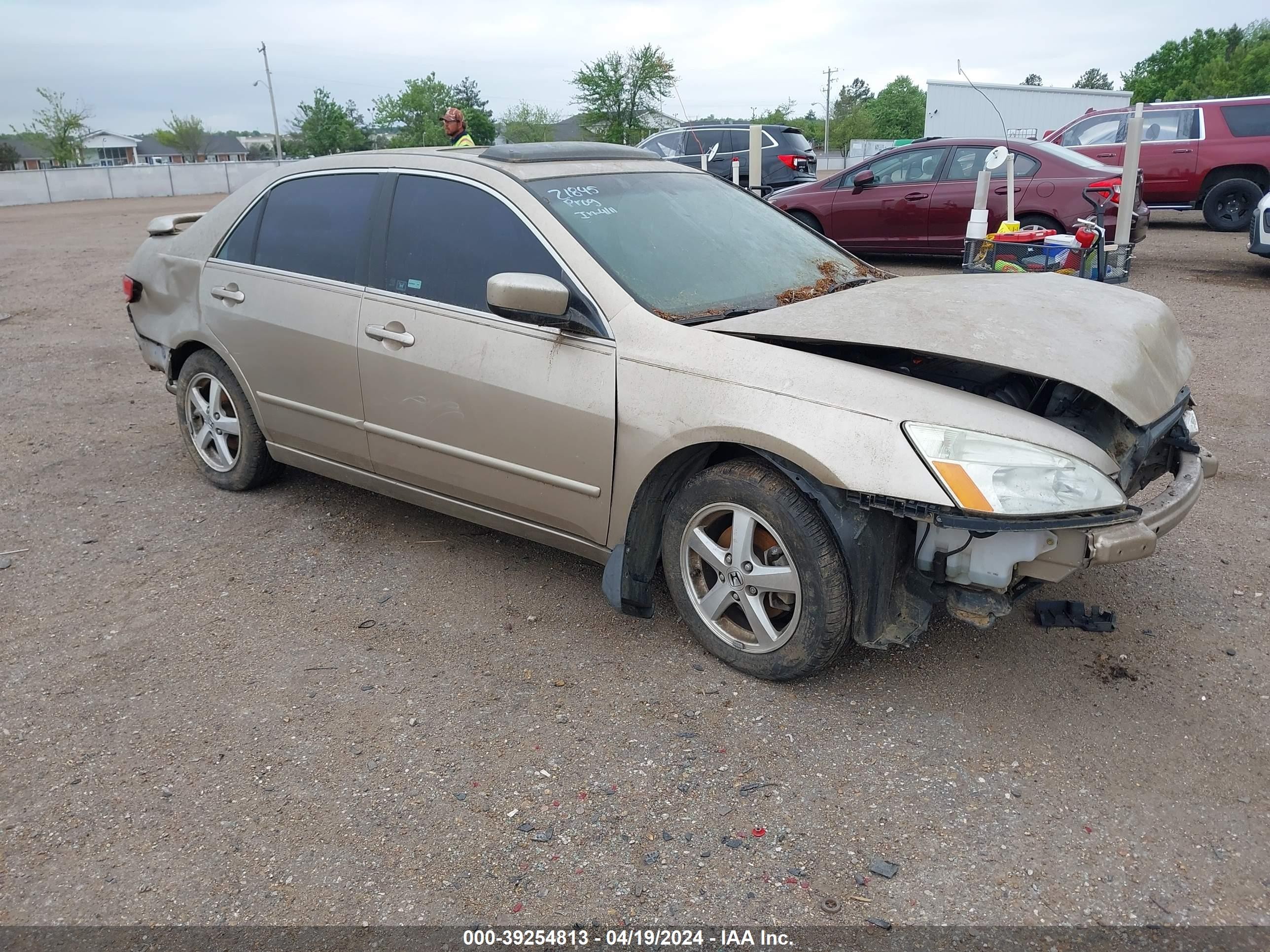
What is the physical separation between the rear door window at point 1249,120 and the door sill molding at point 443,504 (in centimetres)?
1339

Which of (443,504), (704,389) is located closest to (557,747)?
(704,389)

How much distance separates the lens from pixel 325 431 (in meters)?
4.25

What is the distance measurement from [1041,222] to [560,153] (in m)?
8.15

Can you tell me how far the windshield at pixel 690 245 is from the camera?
3465mm

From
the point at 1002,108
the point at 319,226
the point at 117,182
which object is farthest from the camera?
the point at 117,182

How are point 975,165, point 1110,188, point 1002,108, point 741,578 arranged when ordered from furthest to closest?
point 1002,108 < point 975,165 < point 1110,188 < point 741,578

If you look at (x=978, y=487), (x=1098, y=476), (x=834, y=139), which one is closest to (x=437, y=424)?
(x=978, y=487)

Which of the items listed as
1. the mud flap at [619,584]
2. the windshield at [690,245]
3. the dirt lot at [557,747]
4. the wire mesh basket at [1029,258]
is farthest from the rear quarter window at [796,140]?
the mud flap at [619,584]

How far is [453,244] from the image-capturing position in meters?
3.78

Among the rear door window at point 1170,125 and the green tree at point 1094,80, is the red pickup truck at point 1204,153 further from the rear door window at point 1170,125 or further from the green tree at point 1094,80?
the green tree at point 1094,80

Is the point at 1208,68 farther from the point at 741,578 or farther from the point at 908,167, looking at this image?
the point at 741,578

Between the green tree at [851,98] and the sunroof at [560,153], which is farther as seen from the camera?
the green tree at [851,98]

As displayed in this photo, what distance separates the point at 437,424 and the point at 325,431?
77cm

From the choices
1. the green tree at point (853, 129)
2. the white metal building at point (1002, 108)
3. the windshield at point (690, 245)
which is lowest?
the windshield at point (690, 245)
